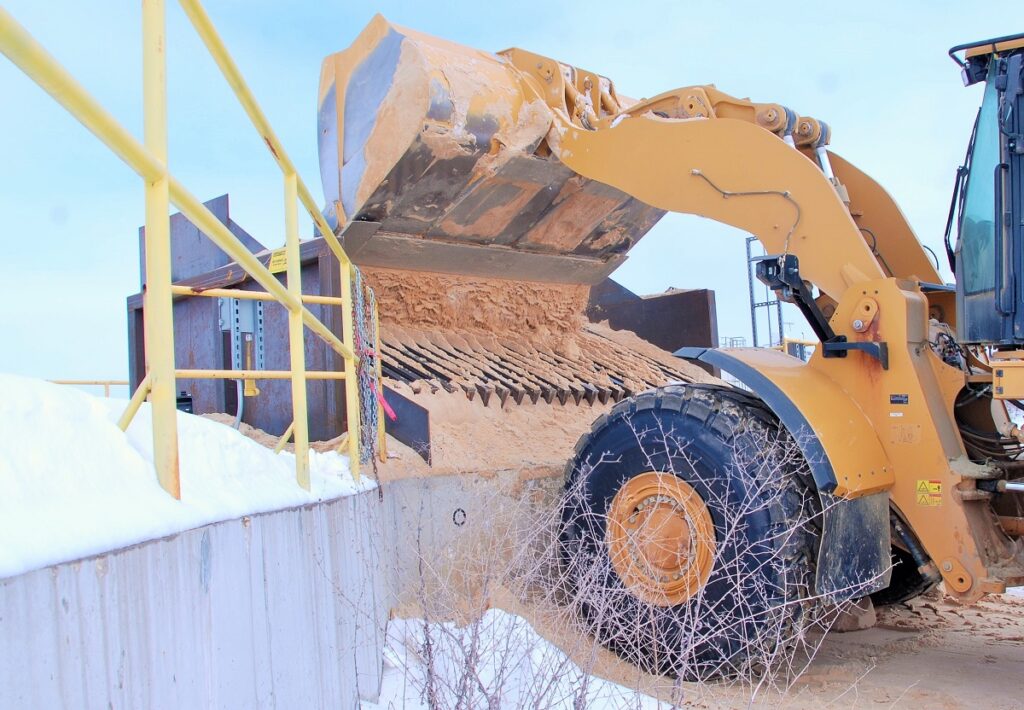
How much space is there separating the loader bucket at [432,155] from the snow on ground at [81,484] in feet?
14.3

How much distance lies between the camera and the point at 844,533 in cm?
433

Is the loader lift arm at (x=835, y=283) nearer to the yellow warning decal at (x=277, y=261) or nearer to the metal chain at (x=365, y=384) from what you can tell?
the metal chain at (x=365, y=384)

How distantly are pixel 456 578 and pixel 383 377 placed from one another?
1.68m

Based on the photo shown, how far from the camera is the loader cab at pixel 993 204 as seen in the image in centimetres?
414

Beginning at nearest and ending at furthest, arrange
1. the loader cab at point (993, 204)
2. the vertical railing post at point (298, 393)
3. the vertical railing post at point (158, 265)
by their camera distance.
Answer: the vertical railing post at point (158, 265) → the vertical railing post at point (298, 393) → the loader cab at point (993, 204)

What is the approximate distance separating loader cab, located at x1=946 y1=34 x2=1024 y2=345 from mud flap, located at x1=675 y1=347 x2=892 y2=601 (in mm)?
800

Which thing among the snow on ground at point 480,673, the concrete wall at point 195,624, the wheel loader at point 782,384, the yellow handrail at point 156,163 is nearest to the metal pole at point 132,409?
the yellow handrail at point 156,163

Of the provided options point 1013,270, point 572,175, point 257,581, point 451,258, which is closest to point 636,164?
point 572,175

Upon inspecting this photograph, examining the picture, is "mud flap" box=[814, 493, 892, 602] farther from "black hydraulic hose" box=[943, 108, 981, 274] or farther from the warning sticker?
"black hydraulic hose" box=[943, 108, 981, 274]

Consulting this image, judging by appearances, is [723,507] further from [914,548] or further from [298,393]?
[298,393]

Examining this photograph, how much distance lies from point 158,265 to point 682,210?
416cm

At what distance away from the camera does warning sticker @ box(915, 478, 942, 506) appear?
437cm

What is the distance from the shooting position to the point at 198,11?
2.28 meters

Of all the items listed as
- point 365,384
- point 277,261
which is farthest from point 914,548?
point 277,261
